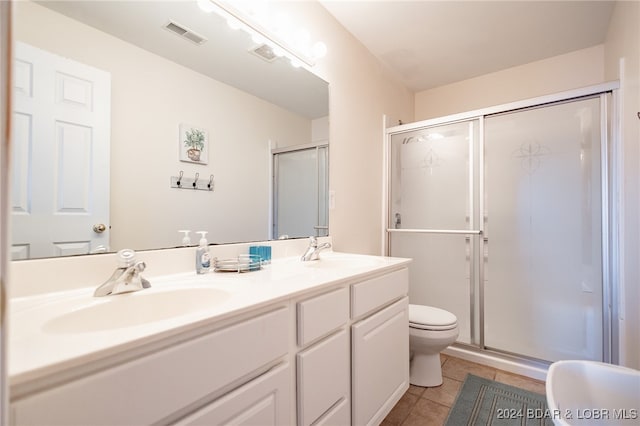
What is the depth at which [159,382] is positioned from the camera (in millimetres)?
565

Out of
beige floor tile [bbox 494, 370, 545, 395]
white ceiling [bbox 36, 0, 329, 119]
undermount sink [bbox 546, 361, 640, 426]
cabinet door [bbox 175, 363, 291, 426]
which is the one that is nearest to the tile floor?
beige floor tile [bbox 494, 370, 545, 395]

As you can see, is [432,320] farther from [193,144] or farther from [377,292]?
[193,144]

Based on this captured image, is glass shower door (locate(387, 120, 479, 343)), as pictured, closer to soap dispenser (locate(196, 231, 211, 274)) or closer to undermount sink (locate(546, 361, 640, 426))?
undermount sink (locate(546, 361, 640, 426))

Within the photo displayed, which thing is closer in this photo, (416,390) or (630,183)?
(630,183)

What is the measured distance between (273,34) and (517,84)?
2.30m

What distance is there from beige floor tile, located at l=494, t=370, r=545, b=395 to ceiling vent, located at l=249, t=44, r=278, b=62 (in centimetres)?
237

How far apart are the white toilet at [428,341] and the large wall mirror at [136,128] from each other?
1050mm

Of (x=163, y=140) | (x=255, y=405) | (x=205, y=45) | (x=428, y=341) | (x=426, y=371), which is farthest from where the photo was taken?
(x=426, y=371)

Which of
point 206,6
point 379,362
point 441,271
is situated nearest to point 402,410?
point 379,362

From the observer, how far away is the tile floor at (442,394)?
149 cm

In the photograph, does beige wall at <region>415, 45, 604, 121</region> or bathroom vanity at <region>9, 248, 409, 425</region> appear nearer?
bathroom vanity at <region>9, 248, 409, 425</region>

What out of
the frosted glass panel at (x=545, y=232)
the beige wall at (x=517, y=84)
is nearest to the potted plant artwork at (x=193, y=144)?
the frosted glass panel at (x=545, y=232)

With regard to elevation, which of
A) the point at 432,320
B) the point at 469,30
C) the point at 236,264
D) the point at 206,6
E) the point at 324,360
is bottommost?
the point at 432,320

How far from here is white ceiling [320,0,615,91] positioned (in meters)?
1.84
